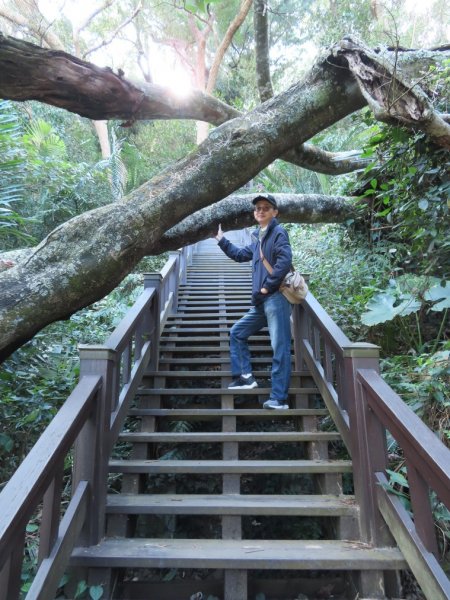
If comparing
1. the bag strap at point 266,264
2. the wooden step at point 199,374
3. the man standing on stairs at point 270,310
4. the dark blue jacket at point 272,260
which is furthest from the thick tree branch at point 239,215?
the wooden step at point 199,374

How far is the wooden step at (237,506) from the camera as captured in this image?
2.37 m

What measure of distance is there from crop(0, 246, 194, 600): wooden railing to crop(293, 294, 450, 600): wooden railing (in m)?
1.43

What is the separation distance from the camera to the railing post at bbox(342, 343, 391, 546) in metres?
2.19

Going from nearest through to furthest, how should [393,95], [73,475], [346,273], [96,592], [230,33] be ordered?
[96,592] → [73,475] → [393,95] → [346,273] → [230,33]

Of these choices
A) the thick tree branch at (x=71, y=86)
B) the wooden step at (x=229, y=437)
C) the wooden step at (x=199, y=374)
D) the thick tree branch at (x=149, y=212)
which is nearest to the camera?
the thick tree branch at (x=149, y=212)

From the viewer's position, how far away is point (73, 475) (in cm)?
216

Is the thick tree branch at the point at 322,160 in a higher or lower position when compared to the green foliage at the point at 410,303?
higher

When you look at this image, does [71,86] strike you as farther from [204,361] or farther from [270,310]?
[204,361]

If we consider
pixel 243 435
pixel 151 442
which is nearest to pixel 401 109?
pixel 243 435

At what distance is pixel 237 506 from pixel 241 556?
1.10ft

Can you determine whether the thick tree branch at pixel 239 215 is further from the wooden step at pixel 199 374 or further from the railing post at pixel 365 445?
the railing post at pixel 365 445

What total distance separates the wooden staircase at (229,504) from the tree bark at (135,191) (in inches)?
48.6

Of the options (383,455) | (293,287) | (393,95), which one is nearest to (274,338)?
(293,287)

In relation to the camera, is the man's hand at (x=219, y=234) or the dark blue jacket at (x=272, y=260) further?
the man's hand at (x=219, y=234)
